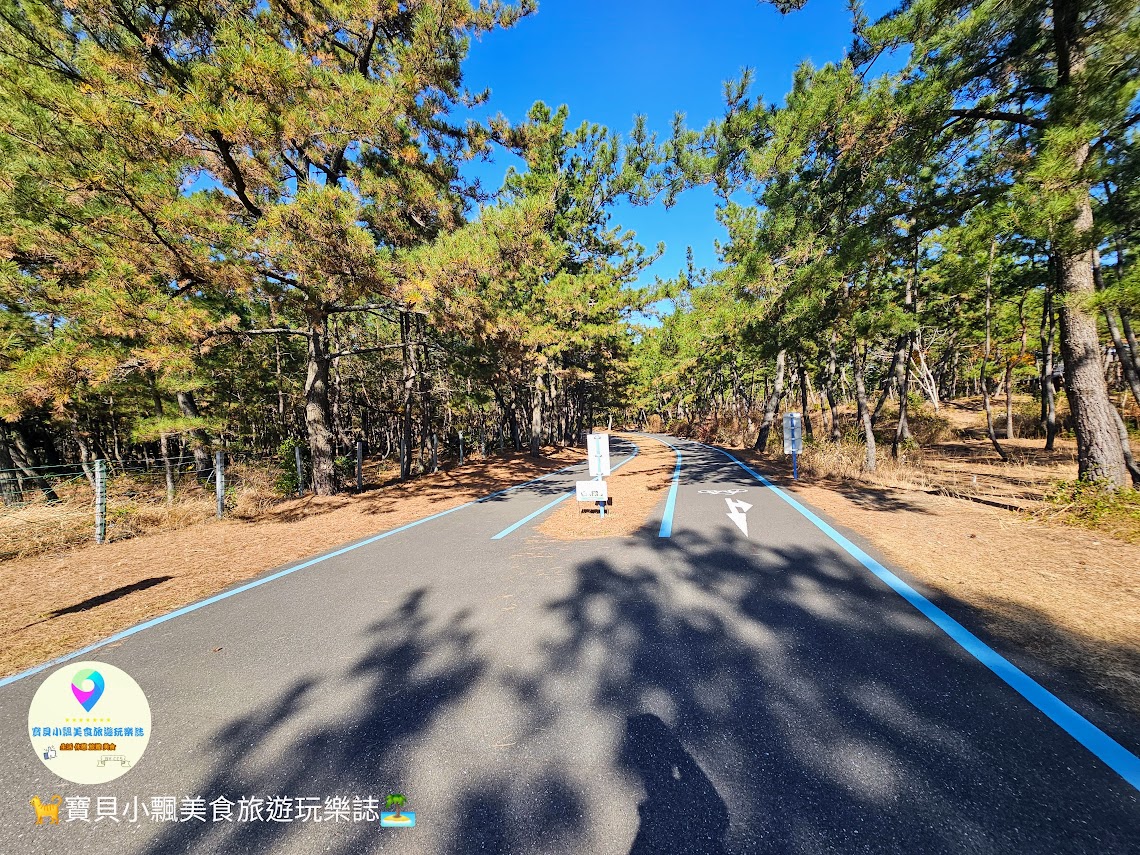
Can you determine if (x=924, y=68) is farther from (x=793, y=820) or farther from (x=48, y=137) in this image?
(x=48, y=137)

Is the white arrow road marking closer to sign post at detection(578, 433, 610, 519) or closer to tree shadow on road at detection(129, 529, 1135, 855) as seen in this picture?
sign post at detection(578, 433, 610, 519)

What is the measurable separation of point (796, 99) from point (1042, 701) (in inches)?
342

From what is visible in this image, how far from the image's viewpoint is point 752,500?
25.3 feet

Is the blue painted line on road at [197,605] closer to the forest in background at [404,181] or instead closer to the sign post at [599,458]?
the sign post at [599,458]

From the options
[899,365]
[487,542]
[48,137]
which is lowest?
[487,542]

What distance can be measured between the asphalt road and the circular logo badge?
67 mm

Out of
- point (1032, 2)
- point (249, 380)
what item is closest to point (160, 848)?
point (1032, 2)

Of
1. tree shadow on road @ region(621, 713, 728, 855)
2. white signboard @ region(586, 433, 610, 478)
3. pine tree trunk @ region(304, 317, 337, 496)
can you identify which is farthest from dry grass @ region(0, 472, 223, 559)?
tree shadow on road @ region(621, 713, 728, 855)

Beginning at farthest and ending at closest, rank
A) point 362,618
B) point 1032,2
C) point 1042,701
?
1. point 1032,2
2. point 362,618
3. point 1042,701

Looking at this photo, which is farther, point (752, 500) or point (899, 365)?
point (899, 365)

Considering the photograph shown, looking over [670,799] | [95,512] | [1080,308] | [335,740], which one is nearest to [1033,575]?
[1080,308]

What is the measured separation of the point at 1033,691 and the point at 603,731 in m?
2.51

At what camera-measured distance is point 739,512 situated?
6.76 m

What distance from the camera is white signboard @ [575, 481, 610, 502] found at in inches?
272
